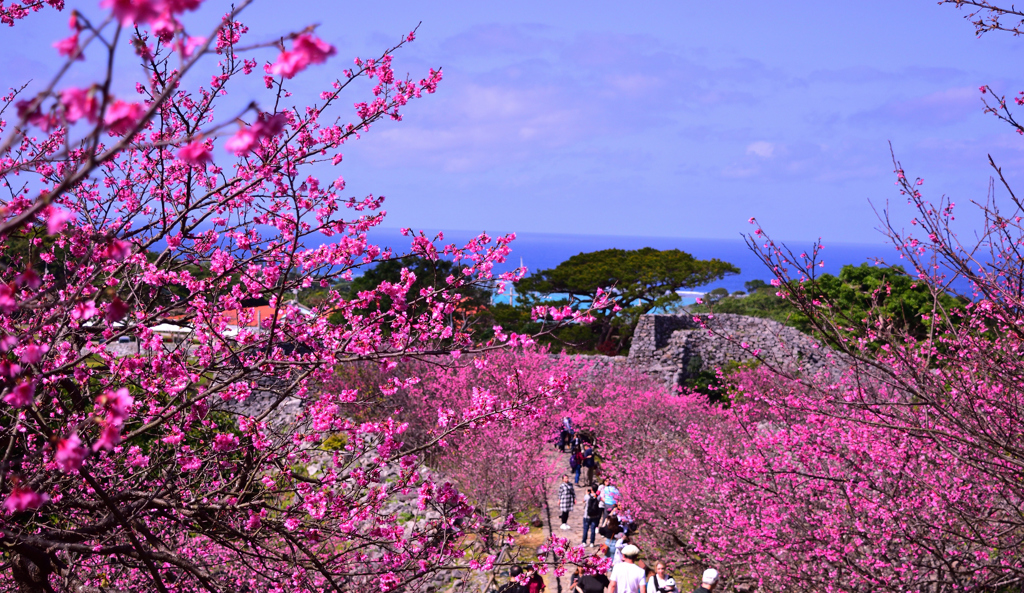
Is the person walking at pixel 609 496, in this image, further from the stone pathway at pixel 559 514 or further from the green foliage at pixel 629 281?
the green foliage at pixel 629 281

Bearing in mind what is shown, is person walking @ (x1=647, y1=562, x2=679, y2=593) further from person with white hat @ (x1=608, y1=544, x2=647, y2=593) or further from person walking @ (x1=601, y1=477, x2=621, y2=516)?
person walking @ (x1=601, y1=477, x2=621, y2=516)

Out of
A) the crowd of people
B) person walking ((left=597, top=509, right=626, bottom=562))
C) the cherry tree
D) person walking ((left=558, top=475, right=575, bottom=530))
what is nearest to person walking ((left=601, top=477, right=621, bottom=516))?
the crowd of people

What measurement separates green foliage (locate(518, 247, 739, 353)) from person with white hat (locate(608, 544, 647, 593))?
24.6 meters

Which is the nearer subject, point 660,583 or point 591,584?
point 660,583

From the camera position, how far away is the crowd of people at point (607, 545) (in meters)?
7.33

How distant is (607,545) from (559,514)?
401 centimetres

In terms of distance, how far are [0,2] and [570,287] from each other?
3126cm

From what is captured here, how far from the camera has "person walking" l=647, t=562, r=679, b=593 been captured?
7.74 meters

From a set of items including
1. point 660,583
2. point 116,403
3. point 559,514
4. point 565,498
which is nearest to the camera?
point 116,403

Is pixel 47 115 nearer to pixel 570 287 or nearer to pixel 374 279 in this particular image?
pixel 374 279

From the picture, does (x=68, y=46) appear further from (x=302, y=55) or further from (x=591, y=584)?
(x=591, y=584)

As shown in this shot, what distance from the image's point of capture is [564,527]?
13117 millimetres

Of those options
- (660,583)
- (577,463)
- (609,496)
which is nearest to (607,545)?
(609,496)

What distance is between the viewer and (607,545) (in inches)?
408
